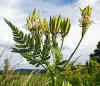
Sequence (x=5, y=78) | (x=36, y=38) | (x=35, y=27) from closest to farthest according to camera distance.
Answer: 1. (x=36, y=38)
2. (x=35, y=27)
3. (x=5, y=78)

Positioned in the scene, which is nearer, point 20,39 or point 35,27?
point 20,39

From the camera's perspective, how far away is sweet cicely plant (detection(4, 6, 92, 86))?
0.85 m

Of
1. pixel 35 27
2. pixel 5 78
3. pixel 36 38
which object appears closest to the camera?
pixel 36 38

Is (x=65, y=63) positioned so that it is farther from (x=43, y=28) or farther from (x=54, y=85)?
(x=43, y=28)

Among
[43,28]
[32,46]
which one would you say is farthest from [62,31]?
[32,46]

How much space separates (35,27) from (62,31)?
15cm

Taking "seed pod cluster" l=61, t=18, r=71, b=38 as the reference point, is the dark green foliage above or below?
below

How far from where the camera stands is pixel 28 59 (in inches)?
34.5

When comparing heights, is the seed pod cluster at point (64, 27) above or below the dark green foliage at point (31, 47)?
above

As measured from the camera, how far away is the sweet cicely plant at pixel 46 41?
0.85 meters

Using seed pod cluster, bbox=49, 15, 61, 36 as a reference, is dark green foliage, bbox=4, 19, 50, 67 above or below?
below

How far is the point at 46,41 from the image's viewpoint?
86cm

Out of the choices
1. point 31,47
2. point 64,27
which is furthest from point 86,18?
point 31,47

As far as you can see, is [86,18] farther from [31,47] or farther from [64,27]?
[31,47]
